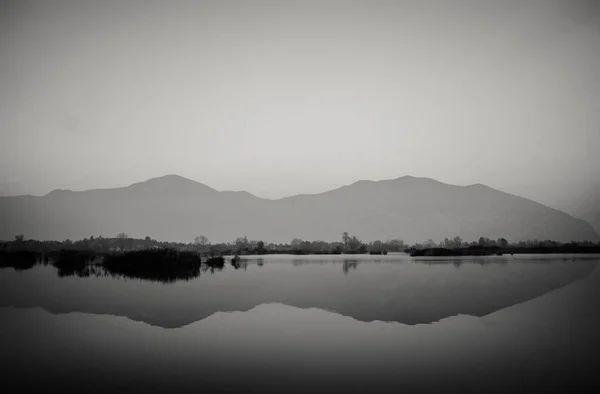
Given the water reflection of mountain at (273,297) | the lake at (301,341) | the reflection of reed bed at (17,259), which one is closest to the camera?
the lake at (301,341)

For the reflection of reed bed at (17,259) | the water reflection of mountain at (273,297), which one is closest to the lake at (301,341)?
the water reflection of mountain at (273,297)

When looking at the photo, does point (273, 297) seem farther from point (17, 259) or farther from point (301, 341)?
point (17, 259)

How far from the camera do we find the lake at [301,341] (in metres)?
11.4

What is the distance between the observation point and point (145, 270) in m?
54.2

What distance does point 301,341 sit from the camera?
16281mm

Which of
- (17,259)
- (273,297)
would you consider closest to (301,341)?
(273,297)

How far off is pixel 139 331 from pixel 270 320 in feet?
19.5

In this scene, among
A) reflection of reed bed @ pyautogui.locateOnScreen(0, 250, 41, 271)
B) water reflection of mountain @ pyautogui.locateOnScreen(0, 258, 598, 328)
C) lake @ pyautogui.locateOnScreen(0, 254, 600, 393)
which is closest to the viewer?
lake @ pyautogui.locateOnScreen(0, 254, 600, 393)

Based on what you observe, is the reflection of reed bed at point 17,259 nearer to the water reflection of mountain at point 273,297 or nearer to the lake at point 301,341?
the water reflection of mountain at point 273,297

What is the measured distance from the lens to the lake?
1138 cm

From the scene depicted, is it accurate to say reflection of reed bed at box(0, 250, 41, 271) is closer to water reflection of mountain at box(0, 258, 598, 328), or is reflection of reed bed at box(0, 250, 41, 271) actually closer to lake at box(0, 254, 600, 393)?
water reflection of mountain at box(0, 258, 598, 328)

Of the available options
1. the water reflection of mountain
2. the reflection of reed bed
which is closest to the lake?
the water reflection of mountain

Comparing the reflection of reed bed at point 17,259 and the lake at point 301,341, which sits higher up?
the reflection of reed bed at point 17,259

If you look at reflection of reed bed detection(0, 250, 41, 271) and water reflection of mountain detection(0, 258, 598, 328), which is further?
reflection of reed bed detection(0, 250, 41, 271)
